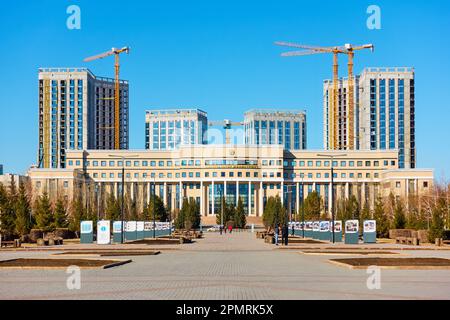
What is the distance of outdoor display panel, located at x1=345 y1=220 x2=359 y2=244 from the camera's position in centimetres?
4941

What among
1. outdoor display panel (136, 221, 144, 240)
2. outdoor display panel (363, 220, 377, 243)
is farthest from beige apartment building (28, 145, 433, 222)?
outdoor display panel (363, 220, 377, 243)

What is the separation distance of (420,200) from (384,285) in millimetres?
81756

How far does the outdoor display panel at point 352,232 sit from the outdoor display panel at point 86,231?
18.9 metres

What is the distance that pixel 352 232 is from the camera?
4953 cm

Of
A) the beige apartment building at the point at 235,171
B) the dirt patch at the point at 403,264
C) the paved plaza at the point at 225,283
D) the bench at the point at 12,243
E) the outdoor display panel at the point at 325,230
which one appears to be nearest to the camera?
the paved plaza at the point at 225,283

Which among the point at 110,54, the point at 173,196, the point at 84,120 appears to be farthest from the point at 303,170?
the point at 84,120

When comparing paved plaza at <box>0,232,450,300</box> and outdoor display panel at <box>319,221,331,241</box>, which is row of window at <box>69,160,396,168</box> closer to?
outdoor display panel at <box>319,221,331,241</box>

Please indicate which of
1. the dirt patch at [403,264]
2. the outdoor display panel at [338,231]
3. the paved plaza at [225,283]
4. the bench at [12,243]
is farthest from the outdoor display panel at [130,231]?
the dirt patch at [403,264]

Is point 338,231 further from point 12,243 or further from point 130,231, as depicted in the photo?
point 12,243

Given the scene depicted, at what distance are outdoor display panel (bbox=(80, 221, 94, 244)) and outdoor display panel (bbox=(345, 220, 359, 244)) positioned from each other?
1885 centimetres

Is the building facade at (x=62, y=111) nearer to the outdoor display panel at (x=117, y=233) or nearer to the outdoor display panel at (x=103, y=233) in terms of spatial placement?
the outdoor display panel at (x=117, y=233)

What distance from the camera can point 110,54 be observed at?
17412 centimetres

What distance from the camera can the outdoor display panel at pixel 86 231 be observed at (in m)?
52.4
